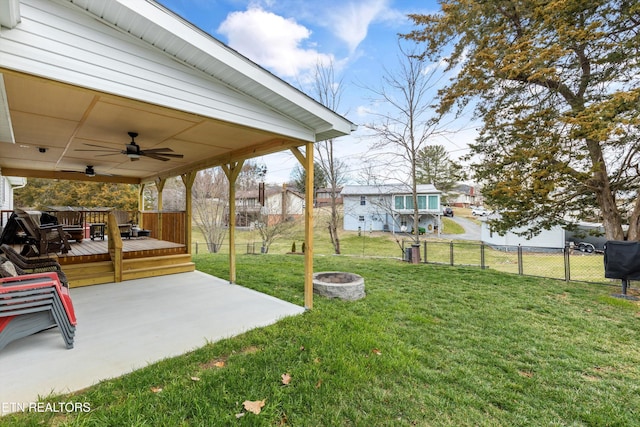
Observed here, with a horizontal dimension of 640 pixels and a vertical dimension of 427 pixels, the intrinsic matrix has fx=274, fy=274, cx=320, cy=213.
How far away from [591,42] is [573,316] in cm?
594

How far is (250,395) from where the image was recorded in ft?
7.25

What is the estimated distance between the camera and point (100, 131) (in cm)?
454

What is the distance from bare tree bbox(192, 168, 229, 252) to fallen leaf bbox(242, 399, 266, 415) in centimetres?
1449

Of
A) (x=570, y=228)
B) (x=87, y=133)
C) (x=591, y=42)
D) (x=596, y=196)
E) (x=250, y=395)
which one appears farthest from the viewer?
(x=570, y=228)

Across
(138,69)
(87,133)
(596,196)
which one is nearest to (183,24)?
(138,69)

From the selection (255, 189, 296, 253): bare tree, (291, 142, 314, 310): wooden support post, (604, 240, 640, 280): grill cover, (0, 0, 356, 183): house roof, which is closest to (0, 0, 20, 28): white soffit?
(0, 0, 356, 183): house roof

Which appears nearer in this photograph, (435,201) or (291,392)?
(291,392)

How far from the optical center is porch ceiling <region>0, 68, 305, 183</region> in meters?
3.10

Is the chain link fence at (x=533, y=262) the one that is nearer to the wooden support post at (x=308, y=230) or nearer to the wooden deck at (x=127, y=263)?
the wooden support post at (x=308, y=230)

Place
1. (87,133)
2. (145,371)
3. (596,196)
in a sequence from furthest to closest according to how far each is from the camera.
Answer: (596,196) < (87,133) < (145,371)

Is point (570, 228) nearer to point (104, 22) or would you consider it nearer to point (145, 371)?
point (145, 371)

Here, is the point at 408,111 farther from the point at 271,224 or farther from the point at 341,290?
the point at 271,224

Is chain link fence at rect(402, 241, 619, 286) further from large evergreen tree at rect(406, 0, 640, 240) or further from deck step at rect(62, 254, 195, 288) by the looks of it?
deck step at rect(62, 254, 195, 288)

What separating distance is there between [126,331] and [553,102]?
9799 millimetres
